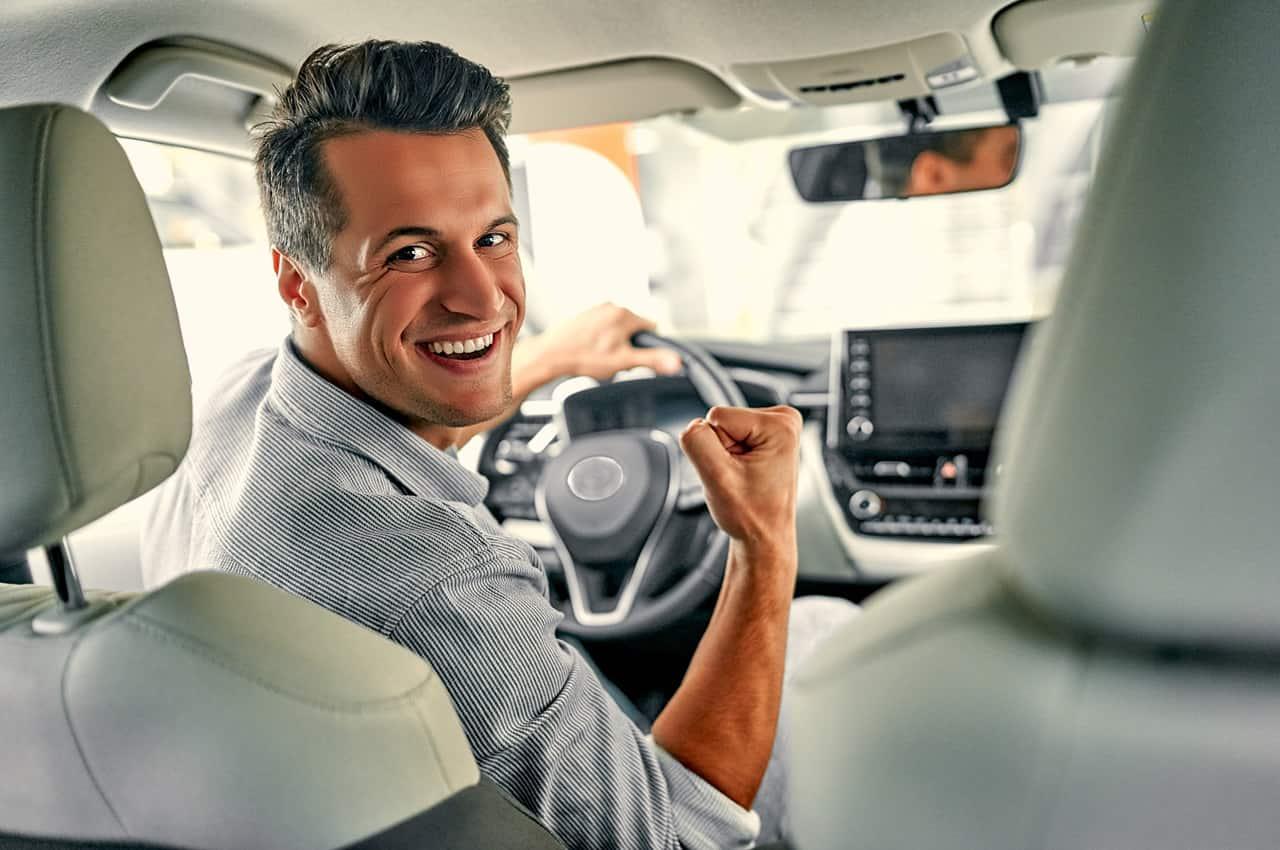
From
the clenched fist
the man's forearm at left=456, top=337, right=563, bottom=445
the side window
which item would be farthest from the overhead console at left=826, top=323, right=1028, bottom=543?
the side window

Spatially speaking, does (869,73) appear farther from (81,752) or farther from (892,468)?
(81,752)

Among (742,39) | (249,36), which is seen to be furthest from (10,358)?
(742,39)

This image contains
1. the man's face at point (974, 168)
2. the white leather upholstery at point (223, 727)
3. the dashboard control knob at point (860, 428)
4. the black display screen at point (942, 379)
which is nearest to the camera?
the white leather upholstery at point (223, 727)

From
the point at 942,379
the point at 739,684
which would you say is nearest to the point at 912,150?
the point at 942,379

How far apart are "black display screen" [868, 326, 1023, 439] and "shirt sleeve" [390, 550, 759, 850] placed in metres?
1.51

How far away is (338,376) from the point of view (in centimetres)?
161

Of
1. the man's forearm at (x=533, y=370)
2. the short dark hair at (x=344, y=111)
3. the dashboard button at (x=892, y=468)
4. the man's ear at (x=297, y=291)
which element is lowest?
the dashboard button at (x=892, y=468)

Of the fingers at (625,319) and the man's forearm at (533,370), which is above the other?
the fingers at (625,319)

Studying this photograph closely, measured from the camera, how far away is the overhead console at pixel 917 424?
270 centimetres

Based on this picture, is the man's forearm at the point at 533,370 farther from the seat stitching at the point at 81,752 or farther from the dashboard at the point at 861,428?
the seat stitching at the point at 81,752

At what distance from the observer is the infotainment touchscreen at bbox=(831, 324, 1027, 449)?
2.68m

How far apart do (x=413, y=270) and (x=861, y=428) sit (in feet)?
4.84

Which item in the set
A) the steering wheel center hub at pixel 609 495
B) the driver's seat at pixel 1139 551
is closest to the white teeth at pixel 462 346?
the steering wheel center hub at pixel 609 495

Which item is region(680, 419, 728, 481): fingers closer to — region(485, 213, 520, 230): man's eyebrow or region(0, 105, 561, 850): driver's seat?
region(485, 213, 520, 230): man's eyebrow
